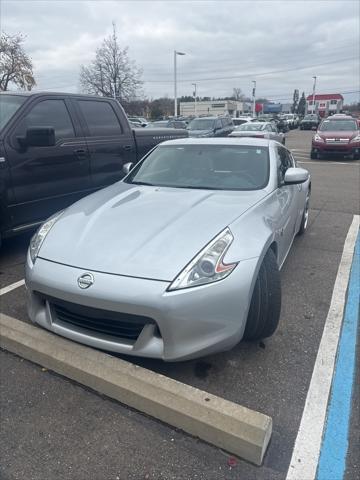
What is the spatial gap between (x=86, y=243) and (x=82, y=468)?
1355 millimetres

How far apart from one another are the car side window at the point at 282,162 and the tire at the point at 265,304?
1.31 m

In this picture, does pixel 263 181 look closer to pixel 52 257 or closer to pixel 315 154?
pixel 52 257

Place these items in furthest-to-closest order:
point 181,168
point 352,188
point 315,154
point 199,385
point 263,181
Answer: point 315,154, point 352,188, point 181,168, point 263,181, point 199,385

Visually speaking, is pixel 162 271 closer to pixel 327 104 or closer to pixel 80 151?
pixel 80 151

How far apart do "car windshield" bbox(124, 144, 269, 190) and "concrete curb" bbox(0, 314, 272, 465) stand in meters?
1.80

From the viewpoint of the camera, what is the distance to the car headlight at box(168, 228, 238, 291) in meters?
2.32

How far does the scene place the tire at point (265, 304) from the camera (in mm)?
2666

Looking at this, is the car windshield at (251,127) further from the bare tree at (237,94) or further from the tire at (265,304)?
the bare tree at (237,94)

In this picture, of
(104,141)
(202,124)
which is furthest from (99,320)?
(202,124)

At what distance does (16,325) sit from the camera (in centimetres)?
299

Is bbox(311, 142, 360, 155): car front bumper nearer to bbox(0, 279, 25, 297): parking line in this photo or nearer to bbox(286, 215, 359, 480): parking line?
bbox(286, 215, 359, 480): parking line

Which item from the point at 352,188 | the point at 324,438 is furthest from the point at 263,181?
the point at 352,188

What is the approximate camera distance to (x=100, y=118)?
5672 mm

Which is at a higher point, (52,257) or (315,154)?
(315,154)
